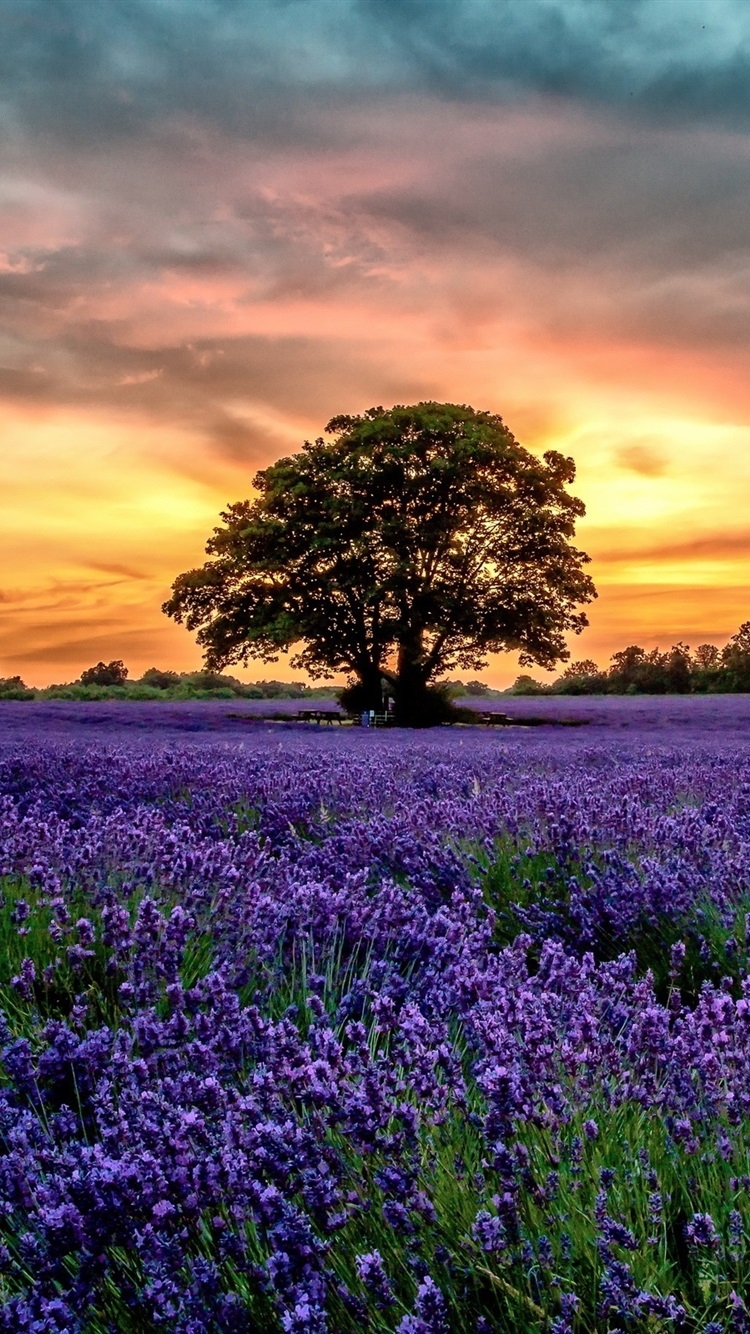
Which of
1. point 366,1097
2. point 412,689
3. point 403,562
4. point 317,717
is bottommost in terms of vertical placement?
point 366,1097

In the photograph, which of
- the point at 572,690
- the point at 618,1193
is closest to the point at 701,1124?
the point at 618,1193

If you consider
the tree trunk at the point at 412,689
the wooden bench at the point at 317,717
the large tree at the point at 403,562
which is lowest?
the wooden bench at the point at 317,717

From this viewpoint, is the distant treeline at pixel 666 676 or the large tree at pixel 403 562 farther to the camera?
the distant treeline at pixel 666 676

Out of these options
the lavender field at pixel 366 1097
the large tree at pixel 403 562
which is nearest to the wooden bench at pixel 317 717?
the large tree at pixel 403 562

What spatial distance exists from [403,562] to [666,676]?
22375 mm

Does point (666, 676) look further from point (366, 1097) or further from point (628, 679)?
point (366, 1097)

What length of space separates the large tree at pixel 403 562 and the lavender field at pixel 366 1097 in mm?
19243

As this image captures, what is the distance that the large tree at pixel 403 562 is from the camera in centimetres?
2409

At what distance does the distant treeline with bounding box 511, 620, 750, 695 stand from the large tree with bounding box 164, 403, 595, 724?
59.0 feet

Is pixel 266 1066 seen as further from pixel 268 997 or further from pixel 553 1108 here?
pixel 268 997

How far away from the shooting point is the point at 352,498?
80.9 feet

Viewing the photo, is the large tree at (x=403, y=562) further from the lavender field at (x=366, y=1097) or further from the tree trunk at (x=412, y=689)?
the lavender field at (x=366, y=1097)

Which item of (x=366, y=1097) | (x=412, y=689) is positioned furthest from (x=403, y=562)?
(x=366, y=1097)

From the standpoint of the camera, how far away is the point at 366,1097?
70.4 inches
